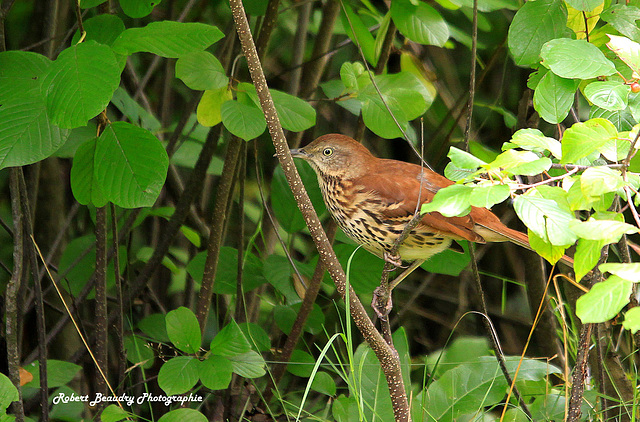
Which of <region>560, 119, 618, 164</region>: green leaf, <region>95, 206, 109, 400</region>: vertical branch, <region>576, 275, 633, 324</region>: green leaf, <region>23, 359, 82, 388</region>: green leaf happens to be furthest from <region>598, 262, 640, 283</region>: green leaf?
<region>23, 359, 82, 388</region>: green leaf

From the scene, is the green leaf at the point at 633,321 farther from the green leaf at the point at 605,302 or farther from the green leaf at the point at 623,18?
the green leaf at the point at 623,18

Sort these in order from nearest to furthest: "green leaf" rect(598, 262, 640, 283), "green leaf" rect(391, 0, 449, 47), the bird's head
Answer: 1. "green leaf" rect(598, 262, 640, 283)
2. "green leaf" rect(391, 0, 449, 47)
3. the bird's head

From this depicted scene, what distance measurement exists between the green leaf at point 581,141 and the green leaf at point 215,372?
53.2 inches

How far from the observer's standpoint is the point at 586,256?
3.66 feet

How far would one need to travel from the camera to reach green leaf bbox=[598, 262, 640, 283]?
97 cm

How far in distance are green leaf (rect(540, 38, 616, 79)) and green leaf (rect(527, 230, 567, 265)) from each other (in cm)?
36

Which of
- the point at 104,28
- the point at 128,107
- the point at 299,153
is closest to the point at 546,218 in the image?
the point at 104,28

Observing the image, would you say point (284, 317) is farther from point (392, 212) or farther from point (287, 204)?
point (392, 212)

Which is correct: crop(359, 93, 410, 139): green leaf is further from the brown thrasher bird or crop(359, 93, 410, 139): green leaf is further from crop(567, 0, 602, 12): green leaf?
crop(567, 0, 602, 12): green leaf

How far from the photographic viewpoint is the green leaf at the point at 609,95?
1330 mm

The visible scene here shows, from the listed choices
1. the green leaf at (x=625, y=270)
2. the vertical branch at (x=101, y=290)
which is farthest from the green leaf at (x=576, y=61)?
the vertical branch at (x=101, y=290)

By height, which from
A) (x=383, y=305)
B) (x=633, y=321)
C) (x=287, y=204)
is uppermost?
(x=633, y=321)

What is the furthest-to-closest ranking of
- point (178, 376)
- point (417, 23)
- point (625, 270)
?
1. point (417, 23)
2. point (178, 376)
3. point (625, 270)

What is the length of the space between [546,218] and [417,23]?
5.09ft
